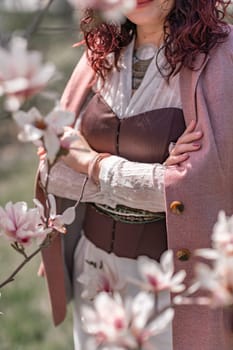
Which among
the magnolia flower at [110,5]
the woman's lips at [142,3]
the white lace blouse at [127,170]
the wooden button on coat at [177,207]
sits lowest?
the wooden button on coat at [177,207]

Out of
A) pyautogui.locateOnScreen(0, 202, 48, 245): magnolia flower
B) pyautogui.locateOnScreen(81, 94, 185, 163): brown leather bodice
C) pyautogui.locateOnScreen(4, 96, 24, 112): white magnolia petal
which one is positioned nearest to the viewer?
pyautogui.locateOnScreen(4, 96, 24, 112): white magnolia petal

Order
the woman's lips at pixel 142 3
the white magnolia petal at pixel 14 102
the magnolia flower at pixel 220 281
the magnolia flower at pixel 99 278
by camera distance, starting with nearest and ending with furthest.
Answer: the magnolia flower at pixel 220 281 → the white magnolia petal at pixel 14 102 → the woman's lips at pixel 142 3 → the magnolia flower at pixel 99 278

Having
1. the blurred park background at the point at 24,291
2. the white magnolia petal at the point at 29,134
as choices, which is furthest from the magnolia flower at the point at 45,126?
the blurred park background at the point at 24,291

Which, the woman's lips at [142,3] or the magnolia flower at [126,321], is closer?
the magnolia flower at [126,321]

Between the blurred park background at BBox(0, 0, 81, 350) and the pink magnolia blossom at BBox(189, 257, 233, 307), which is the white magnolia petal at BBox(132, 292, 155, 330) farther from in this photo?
the blurred park background at BBox(0, 0, 81, 350)

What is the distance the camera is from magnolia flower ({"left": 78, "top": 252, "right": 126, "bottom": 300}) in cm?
187

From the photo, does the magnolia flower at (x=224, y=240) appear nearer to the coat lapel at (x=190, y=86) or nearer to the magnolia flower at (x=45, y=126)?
the magnolia flower at (x=45, y=126)

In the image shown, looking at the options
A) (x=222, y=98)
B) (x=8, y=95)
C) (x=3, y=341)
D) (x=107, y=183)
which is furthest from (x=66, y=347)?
(x=8, y=95)

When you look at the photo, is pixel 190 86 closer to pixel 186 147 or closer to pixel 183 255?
pixel 186 147

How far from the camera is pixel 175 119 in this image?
69.2 inches

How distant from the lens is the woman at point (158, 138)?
1687 millimetres

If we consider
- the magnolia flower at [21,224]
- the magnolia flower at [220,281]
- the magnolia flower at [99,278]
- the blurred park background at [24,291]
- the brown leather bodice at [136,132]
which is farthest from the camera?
the blurred park background at [24,291]

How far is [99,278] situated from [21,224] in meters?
0.57

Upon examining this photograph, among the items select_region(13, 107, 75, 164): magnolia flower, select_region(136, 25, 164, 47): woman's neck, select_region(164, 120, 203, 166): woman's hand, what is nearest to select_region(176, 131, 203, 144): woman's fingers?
select_region(164, 120, 203, 166): woman's hand
